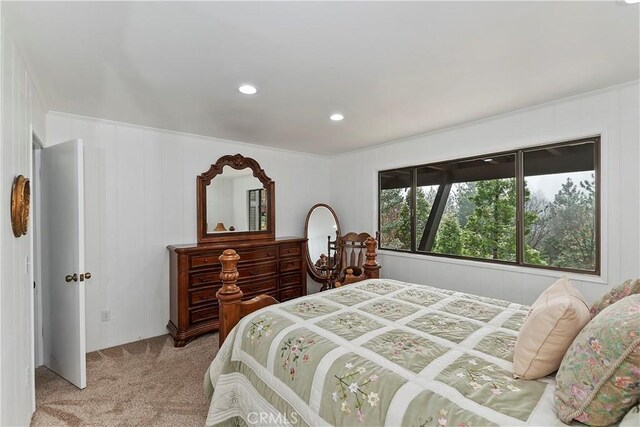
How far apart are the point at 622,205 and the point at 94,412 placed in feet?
13.7

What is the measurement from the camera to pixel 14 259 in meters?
1.63

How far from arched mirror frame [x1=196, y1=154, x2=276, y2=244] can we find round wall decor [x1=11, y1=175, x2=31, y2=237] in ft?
6.36

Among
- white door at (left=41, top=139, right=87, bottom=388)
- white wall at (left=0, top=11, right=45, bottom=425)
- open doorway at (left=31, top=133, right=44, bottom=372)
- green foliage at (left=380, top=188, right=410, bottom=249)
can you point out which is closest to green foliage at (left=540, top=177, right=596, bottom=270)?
green foliage at (left=380, top=188, right=410, bottom=249)

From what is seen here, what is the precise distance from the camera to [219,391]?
1791 millimetres

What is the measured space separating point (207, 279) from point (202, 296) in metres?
0.18

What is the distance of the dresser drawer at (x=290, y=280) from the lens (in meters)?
3.98

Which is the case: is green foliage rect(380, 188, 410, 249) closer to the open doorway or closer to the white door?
the white door

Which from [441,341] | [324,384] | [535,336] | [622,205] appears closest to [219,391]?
[324,384]

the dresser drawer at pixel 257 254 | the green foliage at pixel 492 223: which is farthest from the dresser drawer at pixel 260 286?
the green foliage at pixel 492 223

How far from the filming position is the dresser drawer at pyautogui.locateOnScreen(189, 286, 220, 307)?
3.19 metres

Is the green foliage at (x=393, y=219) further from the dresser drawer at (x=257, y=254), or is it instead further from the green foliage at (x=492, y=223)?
the dresser drawer at (x=257, y=254)

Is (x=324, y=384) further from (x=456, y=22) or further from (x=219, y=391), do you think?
(x=456, y=22)

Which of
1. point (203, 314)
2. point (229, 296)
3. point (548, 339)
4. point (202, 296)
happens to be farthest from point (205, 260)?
point (548, 339)

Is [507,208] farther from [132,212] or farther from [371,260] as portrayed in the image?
[132,212]
